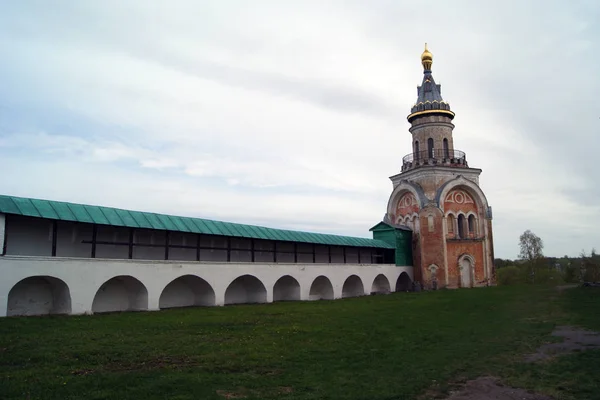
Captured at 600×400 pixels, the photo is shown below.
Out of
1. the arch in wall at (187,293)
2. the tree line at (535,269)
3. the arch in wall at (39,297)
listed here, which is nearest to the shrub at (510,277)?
the tree line at (535,269)

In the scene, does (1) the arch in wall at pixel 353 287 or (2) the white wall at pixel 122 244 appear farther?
(1) the arch in wall at pixel 353 287

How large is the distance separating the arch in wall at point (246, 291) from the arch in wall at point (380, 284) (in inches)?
389

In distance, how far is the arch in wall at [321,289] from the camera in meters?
23.2

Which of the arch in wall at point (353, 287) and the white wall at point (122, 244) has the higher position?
the white wall at point (122, 244)

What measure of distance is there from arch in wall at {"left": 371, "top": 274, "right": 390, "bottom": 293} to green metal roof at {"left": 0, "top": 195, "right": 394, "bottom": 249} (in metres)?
6.23

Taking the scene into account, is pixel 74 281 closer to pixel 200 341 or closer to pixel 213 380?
pixel 200 341

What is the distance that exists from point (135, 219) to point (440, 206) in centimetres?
1868

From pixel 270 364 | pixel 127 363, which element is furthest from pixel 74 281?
pixel 270 364

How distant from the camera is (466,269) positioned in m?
28.4

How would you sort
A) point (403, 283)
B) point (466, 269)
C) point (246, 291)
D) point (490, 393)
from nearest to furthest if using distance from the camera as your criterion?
point (490, 393), point (246, 291), point (466, 269), point (403, 283)

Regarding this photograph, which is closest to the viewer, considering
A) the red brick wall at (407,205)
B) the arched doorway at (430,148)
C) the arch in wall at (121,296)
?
the arch in wall at (121,296)

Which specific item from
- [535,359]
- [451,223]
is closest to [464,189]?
[451,223]

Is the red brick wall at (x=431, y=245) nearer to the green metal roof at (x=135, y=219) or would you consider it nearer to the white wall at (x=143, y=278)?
the white wall at (x=143, y=278)

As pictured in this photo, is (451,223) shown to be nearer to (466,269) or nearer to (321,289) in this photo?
(466,269)
